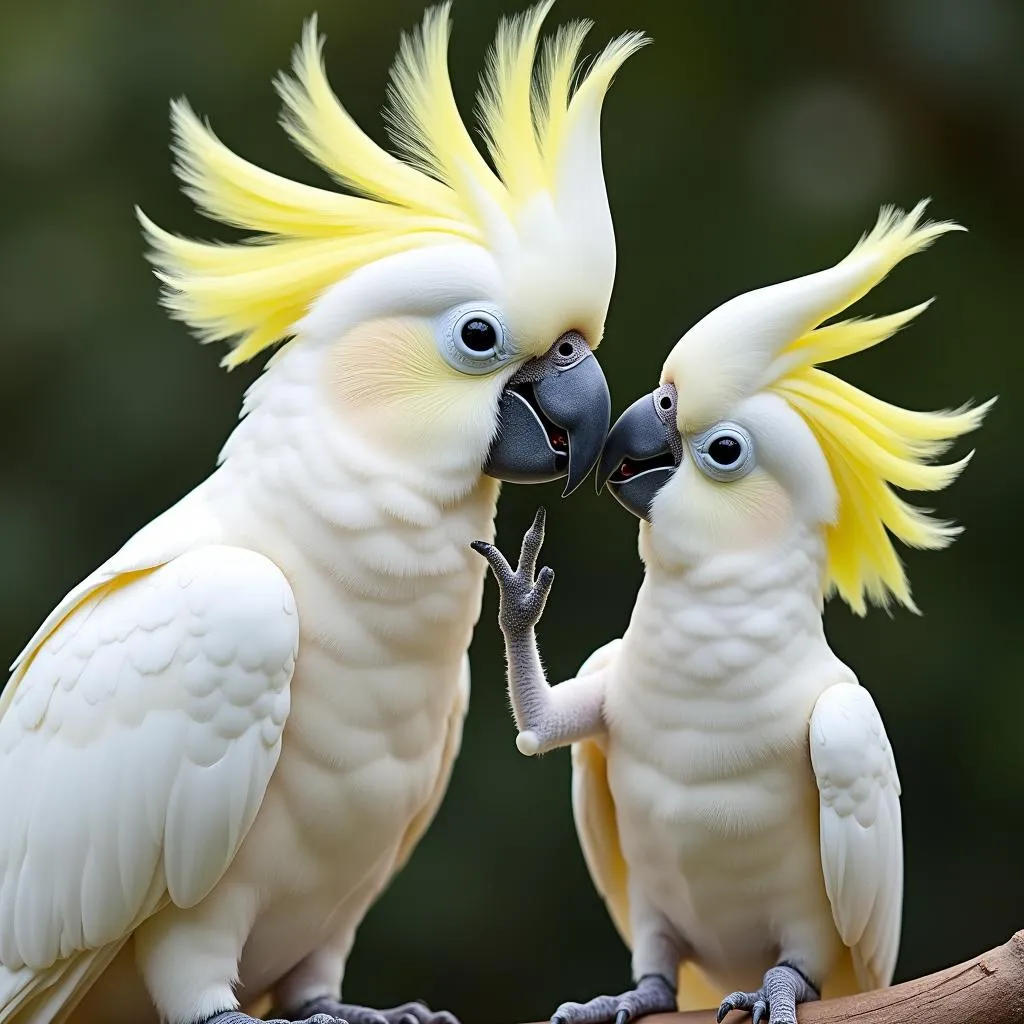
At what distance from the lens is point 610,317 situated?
156 inches

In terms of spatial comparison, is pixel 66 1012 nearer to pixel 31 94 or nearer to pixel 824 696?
pixel 824 696

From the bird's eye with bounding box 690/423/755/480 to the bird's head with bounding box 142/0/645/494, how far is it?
0.15 m

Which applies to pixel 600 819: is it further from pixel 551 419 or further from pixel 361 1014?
pixel 551 419

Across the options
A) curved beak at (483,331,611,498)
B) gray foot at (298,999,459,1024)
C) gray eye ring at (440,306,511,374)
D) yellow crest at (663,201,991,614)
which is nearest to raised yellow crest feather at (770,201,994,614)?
yellow crest at (663,201,991,614)

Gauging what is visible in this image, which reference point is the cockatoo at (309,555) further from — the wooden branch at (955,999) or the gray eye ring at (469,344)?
the wooden branch at (955,999)

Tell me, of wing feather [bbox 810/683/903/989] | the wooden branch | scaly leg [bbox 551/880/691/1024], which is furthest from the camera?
scaly leg [bbox 551/880/691/1024]

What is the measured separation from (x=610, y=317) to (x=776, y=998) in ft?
7.46

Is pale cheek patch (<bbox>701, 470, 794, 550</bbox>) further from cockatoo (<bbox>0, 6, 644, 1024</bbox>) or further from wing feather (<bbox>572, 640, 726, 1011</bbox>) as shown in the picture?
wing feather (<bbox>572, 640, 726, 1011</bbox>)

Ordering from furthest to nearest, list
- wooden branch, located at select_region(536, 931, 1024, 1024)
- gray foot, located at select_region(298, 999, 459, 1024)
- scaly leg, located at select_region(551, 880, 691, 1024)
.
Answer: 1. gray foot, located at select_region(298, 999, 459, 1024)
2. scaly leg, located at select_region(551, 880, 691, 1024)
3. wooden branch, located at select_region(536, 931, 1024, 1024)

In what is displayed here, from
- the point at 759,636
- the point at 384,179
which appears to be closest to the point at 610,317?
the point at 384,179

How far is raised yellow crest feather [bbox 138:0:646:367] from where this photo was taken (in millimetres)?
2105

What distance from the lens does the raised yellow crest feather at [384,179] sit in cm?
211

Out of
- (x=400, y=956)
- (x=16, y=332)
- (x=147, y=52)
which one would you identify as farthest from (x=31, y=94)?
(x=400, y=956)

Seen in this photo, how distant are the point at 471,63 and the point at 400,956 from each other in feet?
7.77
